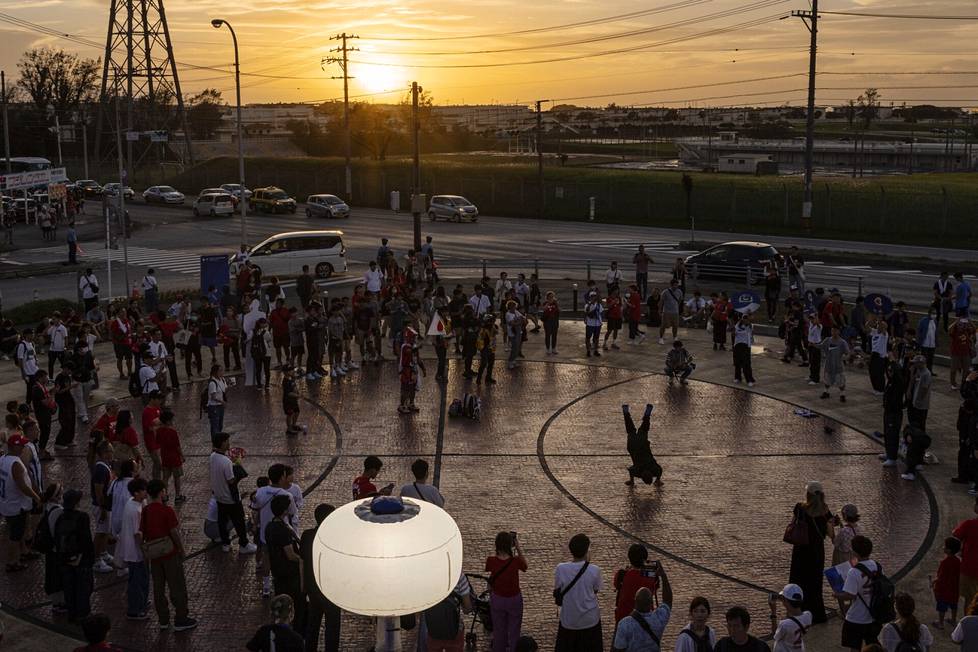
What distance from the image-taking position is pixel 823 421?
18.9 meters

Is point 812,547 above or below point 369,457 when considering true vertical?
below

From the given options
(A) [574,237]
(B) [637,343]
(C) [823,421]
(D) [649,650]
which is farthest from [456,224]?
(D) [649,650]

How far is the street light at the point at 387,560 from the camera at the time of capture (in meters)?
3.75

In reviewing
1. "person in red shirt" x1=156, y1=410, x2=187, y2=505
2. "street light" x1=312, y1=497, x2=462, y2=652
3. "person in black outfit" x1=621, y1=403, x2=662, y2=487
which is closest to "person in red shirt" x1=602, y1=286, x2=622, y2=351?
"person in black outfit" x1=621, y1=403, x2=662, y2=487

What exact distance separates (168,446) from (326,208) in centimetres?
4684

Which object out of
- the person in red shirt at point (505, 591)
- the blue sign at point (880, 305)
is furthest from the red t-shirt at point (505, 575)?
the blue sign at point (880, 305)

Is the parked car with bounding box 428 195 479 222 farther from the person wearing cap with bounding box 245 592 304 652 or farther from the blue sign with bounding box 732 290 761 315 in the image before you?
the person wearing cap with bounding box 245 592 304 652

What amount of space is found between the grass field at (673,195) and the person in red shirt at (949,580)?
39450mm

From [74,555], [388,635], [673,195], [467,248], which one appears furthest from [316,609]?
[673,195]

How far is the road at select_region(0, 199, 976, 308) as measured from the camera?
3709 cm

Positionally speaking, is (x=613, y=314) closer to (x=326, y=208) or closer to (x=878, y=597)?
(x=878, y=597)

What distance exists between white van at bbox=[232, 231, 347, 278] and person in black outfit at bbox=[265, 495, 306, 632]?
27.4 meters

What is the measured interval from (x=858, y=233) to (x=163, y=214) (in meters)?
42.5

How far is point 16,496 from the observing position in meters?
12.4
